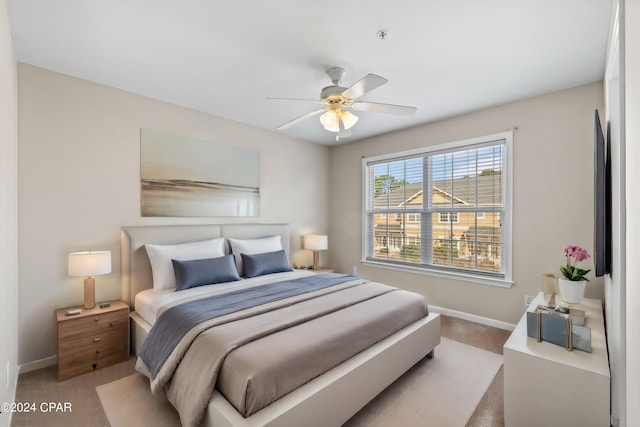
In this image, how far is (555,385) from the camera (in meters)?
1.68

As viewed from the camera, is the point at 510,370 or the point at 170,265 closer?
the point at 510,370

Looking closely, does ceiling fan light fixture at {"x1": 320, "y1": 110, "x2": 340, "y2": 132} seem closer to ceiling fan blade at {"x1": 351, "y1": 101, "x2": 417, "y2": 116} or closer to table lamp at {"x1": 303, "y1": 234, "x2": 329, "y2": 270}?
ceiling fan blade at {"x1": 351, "y1": 101, "x2": 417, "y2": 116}

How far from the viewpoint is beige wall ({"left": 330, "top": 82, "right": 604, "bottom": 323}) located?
293cm

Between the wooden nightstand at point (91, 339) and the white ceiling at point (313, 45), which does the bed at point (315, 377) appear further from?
the white ceiling at point (313, 45)

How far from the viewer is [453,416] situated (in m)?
2.01

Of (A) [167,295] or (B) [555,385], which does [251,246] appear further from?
(B) [555,385]

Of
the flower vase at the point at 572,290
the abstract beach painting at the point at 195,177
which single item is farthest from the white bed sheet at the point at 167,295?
the flower vase at the point at 572,290

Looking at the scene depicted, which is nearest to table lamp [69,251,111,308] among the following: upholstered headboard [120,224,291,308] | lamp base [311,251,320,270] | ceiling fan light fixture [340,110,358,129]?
upholstered headboard [120,224,291,308]

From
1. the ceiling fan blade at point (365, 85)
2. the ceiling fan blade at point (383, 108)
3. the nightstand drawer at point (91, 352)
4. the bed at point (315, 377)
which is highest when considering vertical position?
the ceiling fan blade at point (365, 85)

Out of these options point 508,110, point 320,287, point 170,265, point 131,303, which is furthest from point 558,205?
point 131,303

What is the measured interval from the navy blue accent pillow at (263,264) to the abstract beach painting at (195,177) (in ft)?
2.42

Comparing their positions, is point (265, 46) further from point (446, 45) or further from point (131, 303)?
point (131, 303)

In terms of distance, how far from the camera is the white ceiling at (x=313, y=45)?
1.88 metres

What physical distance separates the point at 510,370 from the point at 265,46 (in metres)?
2.75
